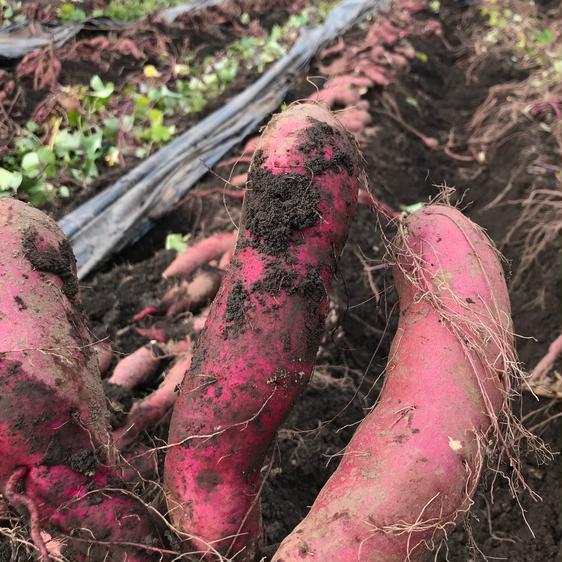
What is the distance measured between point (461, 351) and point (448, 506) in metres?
0.34

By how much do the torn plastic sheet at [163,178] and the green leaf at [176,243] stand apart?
0.18 meters

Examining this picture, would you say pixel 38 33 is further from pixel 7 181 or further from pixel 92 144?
pixel 7 181

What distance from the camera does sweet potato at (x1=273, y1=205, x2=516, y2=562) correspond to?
1105 millimetres

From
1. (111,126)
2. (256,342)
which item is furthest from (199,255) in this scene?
(111,126)

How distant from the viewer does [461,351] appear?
4.20 ft

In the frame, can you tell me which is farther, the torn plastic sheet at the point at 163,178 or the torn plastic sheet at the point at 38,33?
the torn plastic sheet at the point at 38,33

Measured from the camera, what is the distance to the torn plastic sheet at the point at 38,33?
3.42 metres

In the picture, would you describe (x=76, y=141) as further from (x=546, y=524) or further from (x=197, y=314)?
(x=546, y=524)

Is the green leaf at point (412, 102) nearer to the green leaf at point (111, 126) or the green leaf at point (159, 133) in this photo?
the green leaf at point (159, 133)

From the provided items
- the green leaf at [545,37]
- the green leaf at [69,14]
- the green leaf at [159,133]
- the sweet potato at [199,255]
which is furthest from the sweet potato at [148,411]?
the green leaf at [545,37]

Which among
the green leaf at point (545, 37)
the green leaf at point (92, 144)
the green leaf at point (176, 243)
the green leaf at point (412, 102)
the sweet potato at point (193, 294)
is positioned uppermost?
the green leaf at point (545, 37)

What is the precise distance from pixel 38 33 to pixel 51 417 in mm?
3390

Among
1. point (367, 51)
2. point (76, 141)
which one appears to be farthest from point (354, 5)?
point (76, 141)

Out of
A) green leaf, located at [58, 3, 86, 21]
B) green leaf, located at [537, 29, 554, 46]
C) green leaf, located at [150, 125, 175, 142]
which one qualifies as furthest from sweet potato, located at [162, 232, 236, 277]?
green leaf, located at [537, 29, 554, 46]
